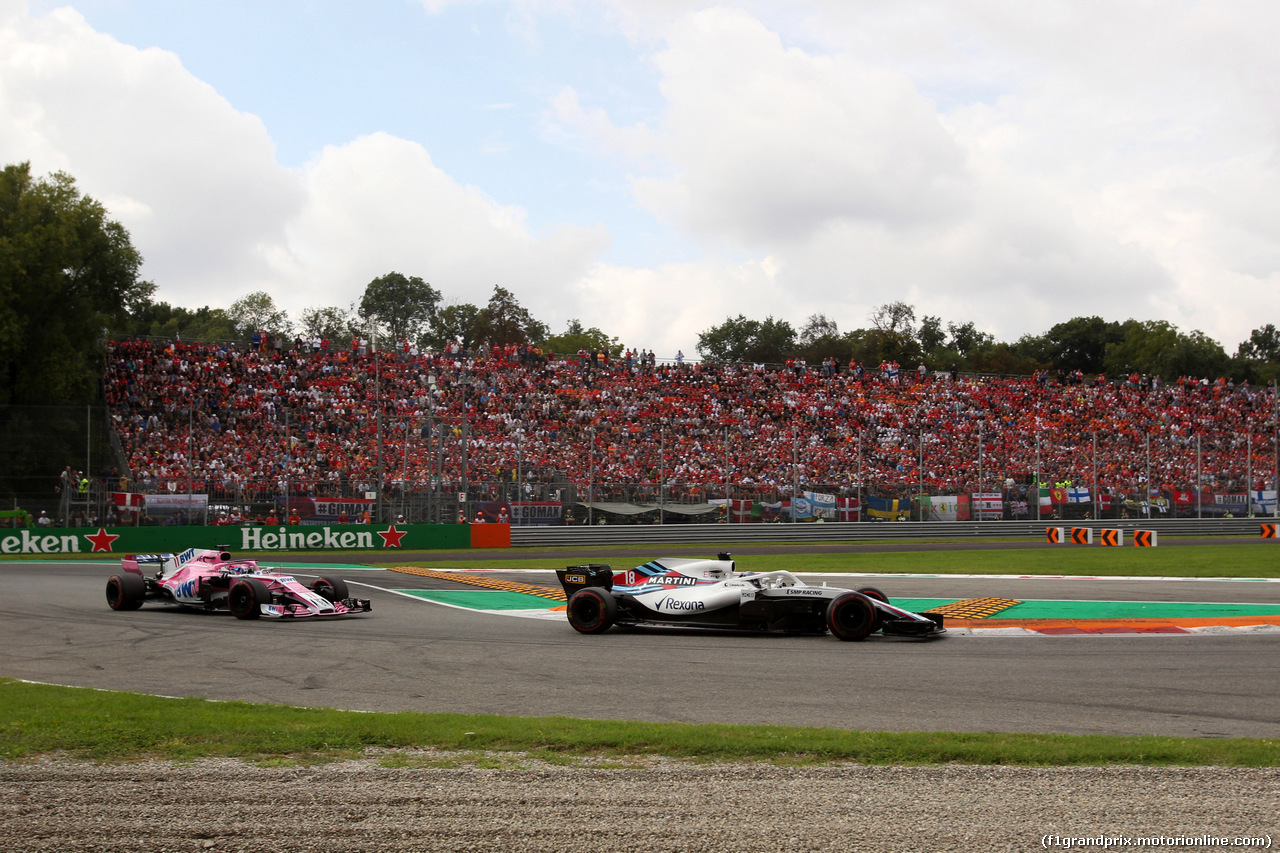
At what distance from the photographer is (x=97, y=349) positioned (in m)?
40.1

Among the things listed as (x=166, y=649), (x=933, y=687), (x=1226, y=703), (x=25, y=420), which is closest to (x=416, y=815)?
(x=933, y=687)

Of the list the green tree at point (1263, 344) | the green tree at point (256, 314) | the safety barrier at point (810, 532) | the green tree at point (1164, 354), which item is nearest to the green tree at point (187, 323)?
the green tree at point (256, 314)

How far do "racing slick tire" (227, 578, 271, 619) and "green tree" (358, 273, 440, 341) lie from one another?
83570 millimetres

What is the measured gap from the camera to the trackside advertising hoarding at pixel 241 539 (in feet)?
98.5

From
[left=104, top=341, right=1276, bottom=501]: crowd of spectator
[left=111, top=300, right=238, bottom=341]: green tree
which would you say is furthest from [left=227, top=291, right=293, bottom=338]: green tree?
[left=104, top=341, right=1276, bottom=501]: crowd of spectator

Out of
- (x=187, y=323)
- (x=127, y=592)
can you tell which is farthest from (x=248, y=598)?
(x=187, y=323)

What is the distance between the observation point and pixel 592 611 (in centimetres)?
1376

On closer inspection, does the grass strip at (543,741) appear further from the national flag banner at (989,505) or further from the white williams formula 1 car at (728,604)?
the national flag banner at (989,505)

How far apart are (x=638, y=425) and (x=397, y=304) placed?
61979 millimetres

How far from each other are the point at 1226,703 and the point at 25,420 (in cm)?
3347

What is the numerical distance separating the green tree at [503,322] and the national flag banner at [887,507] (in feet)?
158

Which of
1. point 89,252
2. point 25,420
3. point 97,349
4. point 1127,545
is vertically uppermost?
point 89,252

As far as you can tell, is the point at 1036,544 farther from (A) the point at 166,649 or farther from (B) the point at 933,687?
(A) the point at 166,649

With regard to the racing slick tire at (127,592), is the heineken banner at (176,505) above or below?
above
